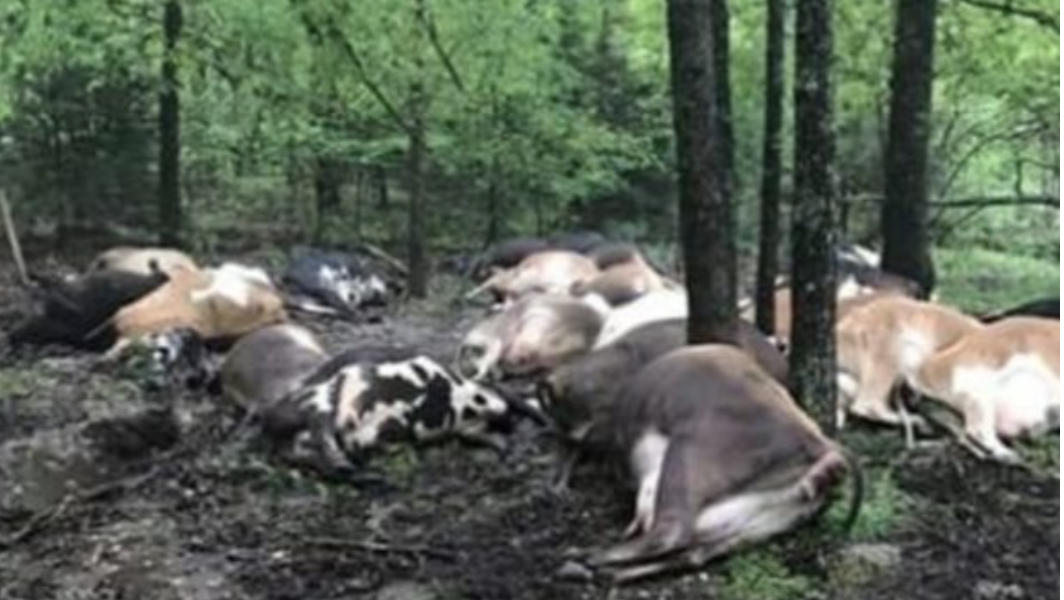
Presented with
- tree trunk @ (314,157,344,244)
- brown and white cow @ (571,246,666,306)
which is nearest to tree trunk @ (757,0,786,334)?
brown and white cow @ (571,246,666,306)

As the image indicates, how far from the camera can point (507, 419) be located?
8.35m

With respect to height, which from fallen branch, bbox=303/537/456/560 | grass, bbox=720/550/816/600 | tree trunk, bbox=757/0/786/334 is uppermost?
tree trunk, bbox=757/0/786/334

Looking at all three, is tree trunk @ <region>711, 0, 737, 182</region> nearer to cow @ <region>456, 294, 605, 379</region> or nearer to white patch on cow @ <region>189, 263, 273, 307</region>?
cow @ <region>456, 294, 605, 379</region>

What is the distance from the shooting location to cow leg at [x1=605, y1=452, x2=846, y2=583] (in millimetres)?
5758

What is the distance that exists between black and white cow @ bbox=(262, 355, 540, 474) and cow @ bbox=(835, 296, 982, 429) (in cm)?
175

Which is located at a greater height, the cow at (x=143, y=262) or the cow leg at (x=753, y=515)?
the cow leg at (x=753, y=515)

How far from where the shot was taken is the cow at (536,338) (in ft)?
32.4

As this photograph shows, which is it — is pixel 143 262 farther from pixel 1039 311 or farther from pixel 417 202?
pixel 1039 311

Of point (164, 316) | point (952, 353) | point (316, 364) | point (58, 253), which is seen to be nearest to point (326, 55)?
point (164, 316)

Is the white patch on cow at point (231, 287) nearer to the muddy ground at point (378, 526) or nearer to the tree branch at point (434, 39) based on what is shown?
the muddy ground at point (378, 526)

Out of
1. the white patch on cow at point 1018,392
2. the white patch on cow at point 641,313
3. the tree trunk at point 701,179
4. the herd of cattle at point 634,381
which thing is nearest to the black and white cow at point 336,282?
the herd of cattle at point 634,381

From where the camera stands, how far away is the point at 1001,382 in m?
7.65

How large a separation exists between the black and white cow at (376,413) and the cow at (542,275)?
5600 millimetres

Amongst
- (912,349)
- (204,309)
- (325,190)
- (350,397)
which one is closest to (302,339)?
(350,397)
